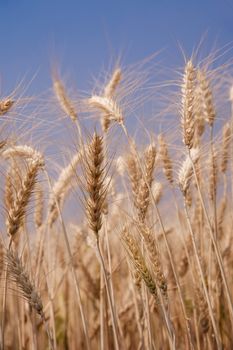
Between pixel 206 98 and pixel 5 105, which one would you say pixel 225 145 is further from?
pixel 5 105

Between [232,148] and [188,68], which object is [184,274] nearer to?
[232,148]

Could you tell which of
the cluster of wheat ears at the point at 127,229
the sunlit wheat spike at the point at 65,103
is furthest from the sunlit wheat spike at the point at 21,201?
the sunlit wheat spike at the point at 65,103

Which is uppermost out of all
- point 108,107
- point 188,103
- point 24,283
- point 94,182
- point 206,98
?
point 206,98

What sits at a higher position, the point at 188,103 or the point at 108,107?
the point at 108,107

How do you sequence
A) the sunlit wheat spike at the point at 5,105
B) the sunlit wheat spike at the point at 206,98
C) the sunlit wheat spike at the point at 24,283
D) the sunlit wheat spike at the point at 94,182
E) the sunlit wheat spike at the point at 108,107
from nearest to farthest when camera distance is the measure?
the sunlit wheat spike at the point at 24,283 < the sunlit wheat spike at the point at 94,182 < the sunlit wheat spike at the point at 5,105 < the sunlit wheat spike at the point at 108,107 < the sunlit wheat spike at the point at 206,98

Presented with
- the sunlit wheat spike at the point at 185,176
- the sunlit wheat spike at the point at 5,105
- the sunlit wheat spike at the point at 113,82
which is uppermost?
the sunlit wheat spike at the point at 113,82

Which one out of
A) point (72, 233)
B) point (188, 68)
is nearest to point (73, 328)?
point (72, 233)

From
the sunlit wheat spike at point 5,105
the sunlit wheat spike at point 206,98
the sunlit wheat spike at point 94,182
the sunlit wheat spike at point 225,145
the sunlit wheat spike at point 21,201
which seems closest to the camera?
the sunlit wheat spike at point 94,182

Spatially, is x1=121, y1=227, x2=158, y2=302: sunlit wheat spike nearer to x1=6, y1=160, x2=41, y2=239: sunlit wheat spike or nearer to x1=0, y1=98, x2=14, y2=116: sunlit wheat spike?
x1=6, y1=160, x2=41, y2=239: sunlit wheat spike

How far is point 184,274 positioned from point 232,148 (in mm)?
1275

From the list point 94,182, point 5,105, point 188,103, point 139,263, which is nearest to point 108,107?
point 188,103

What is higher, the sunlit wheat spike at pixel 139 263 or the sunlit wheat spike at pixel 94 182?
the sunlit wheat spike at pixel 94 182

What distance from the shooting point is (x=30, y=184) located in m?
2.15

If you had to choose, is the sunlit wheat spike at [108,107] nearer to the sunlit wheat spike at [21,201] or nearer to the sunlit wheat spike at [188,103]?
the sunlit wheat spike at [188,103]
